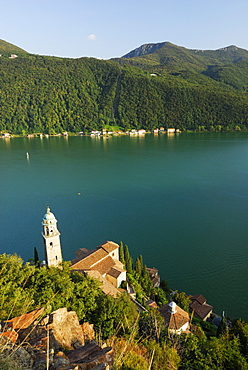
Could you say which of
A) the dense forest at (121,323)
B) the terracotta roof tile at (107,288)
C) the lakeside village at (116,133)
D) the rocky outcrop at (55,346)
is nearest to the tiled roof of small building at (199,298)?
the dense forest at (121,323)

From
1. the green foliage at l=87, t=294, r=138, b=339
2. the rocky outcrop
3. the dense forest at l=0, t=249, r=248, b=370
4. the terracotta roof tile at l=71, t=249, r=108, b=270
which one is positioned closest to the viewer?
the rocky outcrop

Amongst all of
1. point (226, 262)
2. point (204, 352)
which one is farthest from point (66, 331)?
point (226, 262)

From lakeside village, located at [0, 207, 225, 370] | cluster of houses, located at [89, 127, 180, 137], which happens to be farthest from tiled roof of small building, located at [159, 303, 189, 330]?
cluster of houses, located at [89, 127, 180, 137]

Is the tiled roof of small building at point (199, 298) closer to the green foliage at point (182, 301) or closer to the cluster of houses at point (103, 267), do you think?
the cluster of houses at point (103, 267)

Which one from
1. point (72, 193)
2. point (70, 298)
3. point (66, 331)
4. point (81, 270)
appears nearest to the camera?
point (66, 331)

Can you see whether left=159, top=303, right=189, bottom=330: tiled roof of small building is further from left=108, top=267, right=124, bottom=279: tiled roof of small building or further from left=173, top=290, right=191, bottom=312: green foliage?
left=108, top=267, right=124, bottom=279: tiled roof of small building

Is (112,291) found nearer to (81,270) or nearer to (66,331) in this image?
(81,270)

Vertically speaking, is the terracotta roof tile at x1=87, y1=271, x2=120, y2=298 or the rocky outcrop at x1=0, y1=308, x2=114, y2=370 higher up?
the rocky outcrop at x1=0, y1=308, x2=114, y2=370
